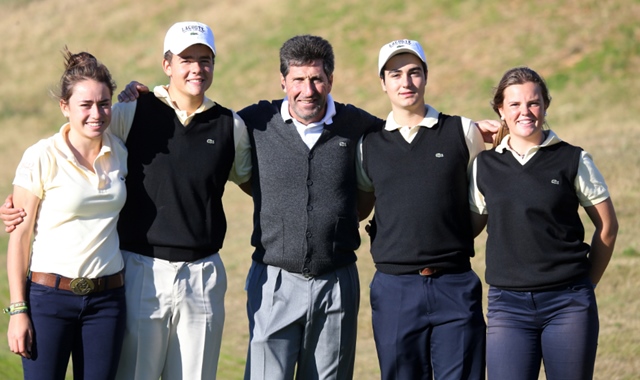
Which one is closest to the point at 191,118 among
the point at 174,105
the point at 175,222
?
the point at 174,105

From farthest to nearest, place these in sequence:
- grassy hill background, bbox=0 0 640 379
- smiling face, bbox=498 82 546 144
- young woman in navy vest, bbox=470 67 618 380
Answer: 1. grassy hill background, bbox=0 0 640 379
2. smiling face, bbox=498 82 546 144
3. young woman in navy vest, bbox=470 67 618 380

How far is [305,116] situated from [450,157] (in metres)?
0.81

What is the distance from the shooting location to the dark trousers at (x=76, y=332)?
477 cm

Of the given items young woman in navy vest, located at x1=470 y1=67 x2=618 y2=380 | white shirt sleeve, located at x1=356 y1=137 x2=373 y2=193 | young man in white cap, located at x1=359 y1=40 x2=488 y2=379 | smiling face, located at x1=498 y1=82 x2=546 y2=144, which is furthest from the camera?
white shirt sleeve, located at x1=356 y1=137 x2=373 y2=193

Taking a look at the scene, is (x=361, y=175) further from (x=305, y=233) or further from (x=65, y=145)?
(x=65, y=145)

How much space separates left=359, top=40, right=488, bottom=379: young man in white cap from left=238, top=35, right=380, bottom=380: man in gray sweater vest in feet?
0.63

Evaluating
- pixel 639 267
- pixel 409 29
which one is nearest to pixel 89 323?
pixel 639 267

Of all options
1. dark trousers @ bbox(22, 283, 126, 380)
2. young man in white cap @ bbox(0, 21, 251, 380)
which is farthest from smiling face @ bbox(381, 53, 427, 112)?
dark trousers @ bbox(22, 283, 126, 380)

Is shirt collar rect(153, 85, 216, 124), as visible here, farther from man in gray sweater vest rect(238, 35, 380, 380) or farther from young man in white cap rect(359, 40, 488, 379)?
young man in white cap rect(359, 40, 488, 379)

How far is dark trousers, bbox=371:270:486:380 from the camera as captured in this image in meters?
5.15

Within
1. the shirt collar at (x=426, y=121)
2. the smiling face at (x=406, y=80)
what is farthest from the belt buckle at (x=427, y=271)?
the smiling face at (x=406, y=80)

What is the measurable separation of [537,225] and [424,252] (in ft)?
2.00

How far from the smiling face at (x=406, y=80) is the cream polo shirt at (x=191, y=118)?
855 millimetres

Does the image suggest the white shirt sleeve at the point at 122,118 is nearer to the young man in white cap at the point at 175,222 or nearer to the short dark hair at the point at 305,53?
the young man in white cap at the point at 175,222
